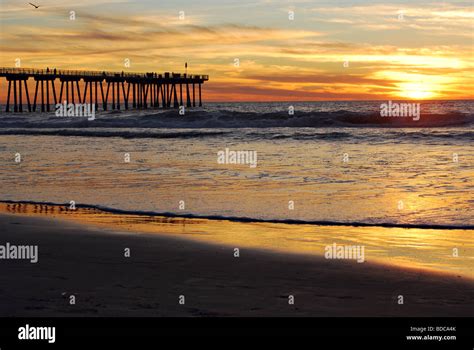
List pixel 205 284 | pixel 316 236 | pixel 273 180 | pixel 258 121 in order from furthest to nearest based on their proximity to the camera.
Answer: pixel 258 121 → pixel 273 180 → pixel 316 236 → pixel 205 284

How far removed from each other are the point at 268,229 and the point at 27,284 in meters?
4.93

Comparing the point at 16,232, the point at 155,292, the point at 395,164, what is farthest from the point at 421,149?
the point at 155,292

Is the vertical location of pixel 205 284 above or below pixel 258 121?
above

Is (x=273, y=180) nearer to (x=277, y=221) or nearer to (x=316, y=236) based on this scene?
(x=277, y=221)

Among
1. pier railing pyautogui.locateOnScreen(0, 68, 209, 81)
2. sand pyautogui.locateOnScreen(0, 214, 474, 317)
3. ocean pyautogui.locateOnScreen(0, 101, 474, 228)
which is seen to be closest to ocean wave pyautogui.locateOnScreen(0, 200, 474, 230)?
ocean pyautogui.locateOnScreen(0, 101, 474, 228)

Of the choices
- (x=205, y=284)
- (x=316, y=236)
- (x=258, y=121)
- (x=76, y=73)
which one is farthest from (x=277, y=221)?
(x=76, y=73)

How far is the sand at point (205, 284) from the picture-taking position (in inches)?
275

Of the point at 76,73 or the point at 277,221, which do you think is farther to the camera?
the point at 76,73

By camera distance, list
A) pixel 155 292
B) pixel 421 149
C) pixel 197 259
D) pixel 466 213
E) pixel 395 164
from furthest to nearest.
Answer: pixel 421 149 < pixel 395 164 < pixel 466 213 < pixel 197 259 < pixel 155 292

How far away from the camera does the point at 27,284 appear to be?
7867 millimetres

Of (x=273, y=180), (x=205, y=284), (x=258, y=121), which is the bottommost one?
(x=258, y=121)

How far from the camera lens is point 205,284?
8.05 meters
